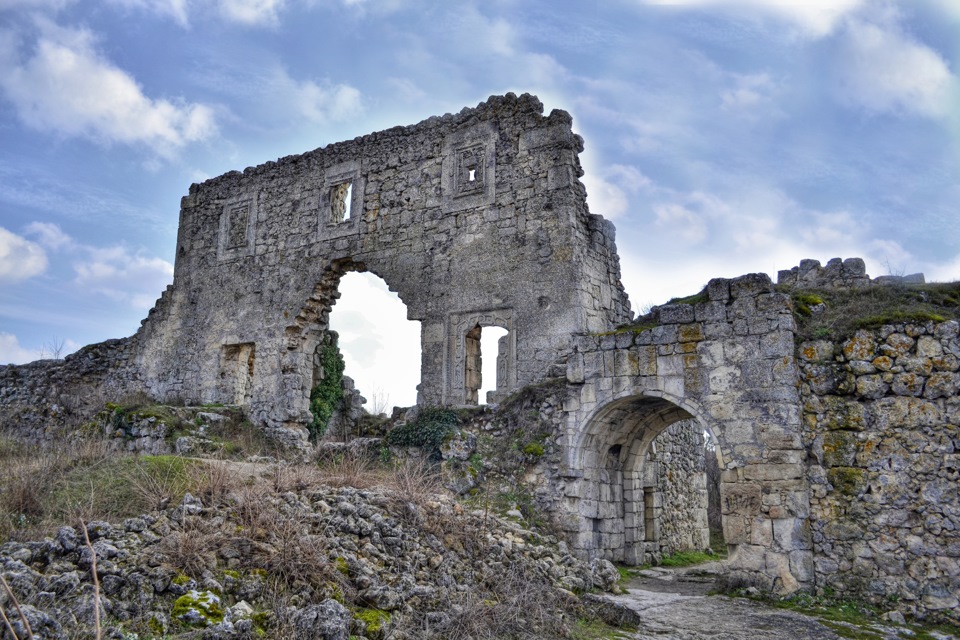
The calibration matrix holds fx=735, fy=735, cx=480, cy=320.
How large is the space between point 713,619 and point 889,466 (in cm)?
286

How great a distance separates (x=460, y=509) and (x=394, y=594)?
2406 millimetres

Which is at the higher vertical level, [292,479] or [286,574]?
[292,479]

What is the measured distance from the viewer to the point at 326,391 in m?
16.8

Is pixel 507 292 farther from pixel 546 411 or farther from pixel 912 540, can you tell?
pixel 912 540

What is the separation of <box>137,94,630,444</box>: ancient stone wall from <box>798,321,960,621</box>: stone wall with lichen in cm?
465

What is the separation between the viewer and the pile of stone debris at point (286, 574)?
5086 millimetres

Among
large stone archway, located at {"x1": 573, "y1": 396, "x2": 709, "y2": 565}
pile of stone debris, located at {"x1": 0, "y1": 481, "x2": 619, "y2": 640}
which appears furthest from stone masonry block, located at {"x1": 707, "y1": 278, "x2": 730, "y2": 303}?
pile of stone debris, located at {"x1": 0, "y1": 481, "x2": 619, "y2": 640}

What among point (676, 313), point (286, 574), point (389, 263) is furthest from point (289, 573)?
point (389, 263)

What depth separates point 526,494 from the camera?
→ 11.1 meters

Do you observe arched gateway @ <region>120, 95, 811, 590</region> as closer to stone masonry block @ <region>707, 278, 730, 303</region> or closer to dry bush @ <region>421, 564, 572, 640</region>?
stone masonry block @ <region>707, 278, 730, 303</region>

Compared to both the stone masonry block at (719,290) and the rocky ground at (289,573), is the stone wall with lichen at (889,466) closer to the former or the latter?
the stone masonry block at (719,290)

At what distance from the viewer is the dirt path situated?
7250 millimetres

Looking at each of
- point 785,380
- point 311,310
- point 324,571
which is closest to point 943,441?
point 785,380

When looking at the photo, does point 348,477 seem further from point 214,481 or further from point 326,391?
point 326,391
